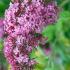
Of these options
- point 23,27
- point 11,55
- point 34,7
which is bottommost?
point 11,55

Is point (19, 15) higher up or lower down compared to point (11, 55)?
higher up

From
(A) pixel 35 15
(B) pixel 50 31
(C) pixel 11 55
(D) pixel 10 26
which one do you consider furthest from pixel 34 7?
(B) pixel 50 31

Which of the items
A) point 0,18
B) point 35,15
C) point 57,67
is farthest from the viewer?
point 0,18

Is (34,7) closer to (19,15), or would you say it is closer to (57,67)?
(19,15)

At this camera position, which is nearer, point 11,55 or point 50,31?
point 50,31

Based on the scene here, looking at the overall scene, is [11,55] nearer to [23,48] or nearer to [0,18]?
[23,48]

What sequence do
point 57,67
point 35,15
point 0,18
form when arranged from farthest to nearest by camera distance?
point 0,18
point 35,15
point 57,67
